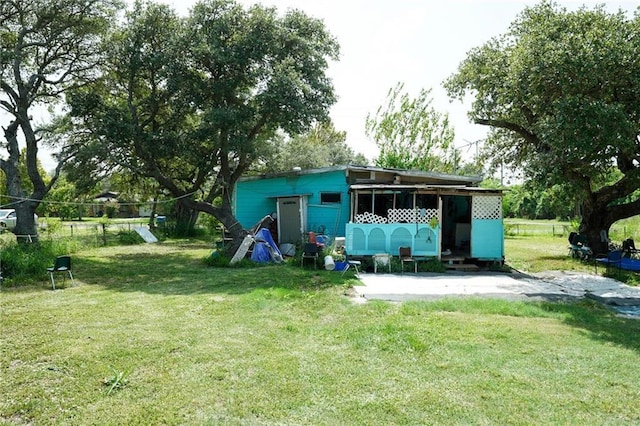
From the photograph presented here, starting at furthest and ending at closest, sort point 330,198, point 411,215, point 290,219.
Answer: point 290,219
point 330,198
point 411,215

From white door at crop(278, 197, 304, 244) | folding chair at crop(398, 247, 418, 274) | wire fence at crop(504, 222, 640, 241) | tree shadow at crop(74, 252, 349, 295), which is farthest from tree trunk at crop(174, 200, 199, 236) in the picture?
wire fence at crop(504, 222, 640, 241)

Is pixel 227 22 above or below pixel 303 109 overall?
above

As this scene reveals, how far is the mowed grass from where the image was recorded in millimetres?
3893

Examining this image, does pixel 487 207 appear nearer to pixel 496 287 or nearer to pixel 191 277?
pixel 496 287

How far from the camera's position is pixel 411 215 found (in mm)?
12977

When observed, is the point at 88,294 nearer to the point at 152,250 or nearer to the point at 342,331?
the point at 342,331

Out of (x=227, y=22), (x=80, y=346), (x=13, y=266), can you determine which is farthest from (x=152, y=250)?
(x=80, y=346)

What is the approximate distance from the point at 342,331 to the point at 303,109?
1016 centimetres

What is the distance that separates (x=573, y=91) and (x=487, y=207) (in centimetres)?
415

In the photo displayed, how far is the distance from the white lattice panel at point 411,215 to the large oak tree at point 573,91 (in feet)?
9.87

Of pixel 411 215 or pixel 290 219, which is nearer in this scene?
pixel 411 215

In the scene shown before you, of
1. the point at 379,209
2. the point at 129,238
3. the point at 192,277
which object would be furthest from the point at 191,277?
the point at 129,238

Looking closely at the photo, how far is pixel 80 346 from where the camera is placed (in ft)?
18.1

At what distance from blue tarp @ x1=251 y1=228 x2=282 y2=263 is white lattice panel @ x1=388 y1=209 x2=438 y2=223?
150 inches
